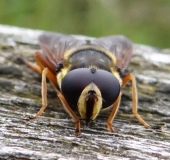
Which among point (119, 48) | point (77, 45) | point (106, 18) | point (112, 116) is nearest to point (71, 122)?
point (112, 116)

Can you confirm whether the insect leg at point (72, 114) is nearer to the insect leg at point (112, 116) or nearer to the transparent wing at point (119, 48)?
the insect leg at point (112, 116)

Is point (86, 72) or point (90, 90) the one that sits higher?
point (86, 72)

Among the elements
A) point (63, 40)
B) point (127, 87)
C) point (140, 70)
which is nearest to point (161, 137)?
point (127, 87)

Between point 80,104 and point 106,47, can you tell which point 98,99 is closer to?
point 80,104

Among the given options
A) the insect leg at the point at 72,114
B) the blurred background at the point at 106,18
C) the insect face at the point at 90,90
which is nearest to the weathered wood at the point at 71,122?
the insect leg at the point at 72,114

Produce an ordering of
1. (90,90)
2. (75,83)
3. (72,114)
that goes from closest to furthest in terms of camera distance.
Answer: (90,90) → (75,83) → (72,114)

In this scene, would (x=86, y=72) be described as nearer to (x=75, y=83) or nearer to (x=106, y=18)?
(x=75, y=83)

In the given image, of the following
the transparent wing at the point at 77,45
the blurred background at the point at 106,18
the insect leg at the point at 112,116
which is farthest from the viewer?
the blurred background at the point at 106,18
